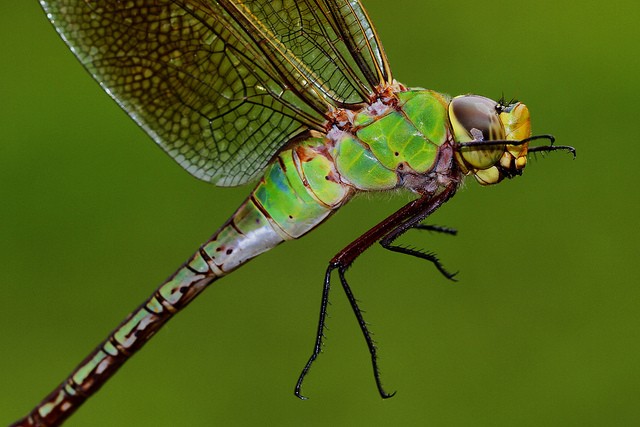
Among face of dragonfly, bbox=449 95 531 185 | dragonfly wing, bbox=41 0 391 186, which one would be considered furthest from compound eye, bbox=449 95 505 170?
dragonfly wing, bbox=41 0 391 186

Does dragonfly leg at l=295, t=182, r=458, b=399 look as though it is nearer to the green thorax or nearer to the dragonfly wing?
the green thorax

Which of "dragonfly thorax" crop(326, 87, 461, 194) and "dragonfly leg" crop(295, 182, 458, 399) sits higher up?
"dragonfly thorax" crop(326, 87, 461, 194)

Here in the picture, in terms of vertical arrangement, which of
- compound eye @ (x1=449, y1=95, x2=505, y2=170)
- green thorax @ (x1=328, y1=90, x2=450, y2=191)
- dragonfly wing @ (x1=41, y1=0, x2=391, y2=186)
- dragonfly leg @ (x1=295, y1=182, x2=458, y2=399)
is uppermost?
dragonfly wing @ (x1=41, y1=0, x2=391, y2=186)

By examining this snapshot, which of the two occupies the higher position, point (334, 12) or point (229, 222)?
point (334, 12)

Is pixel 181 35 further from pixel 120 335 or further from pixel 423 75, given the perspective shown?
pixel 423 75

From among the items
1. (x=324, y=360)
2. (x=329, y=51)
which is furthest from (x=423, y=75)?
(x=329, y=51)

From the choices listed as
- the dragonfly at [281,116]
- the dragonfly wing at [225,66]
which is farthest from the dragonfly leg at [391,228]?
the dragonfly wing at [225,66]
